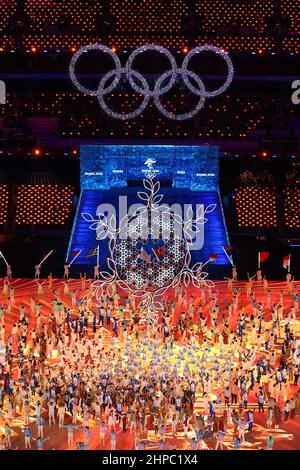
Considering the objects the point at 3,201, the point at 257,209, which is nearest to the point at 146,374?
the point at 257,209

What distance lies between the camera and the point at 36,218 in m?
22.5

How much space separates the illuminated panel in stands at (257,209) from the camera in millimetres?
22422

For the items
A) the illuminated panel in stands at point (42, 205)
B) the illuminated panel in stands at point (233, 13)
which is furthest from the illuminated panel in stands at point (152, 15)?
the illuminated panel in stands at point (42, 205)

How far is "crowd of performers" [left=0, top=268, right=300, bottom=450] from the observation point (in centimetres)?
1008

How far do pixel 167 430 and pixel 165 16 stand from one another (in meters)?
16.5

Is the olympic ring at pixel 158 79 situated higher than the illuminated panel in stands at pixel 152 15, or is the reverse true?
the illuminated panel in stands at pixel 152 15

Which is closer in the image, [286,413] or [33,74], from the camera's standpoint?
[286,413]

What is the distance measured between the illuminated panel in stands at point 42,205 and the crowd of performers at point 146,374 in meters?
7.10

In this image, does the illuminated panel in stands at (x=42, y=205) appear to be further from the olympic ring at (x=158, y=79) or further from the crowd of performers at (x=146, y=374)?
the crowd of performers at (x=146, y=374)

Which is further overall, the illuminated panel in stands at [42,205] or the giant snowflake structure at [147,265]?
the illuminated panel in stands at [42,205]

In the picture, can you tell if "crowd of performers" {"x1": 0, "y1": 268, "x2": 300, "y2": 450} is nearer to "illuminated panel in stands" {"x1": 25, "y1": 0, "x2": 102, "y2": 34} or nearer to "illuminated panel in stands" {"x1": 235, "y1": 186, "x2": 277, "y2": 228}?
"illuminated panel in stands" {"x1": 235, "y1": 186, "x2": 277, "y2": 228}

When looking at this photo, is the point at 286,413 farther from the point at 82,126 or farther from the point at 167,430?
the point at 82,126
